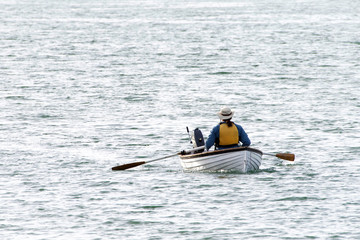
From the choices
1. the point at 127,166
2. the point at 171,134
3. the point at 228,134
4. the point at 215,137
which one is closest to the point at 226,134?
the point at 228,134

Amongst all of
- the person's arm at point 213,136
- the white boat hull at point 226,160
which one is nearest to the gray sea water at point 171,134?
the white boat hull at point 226,160

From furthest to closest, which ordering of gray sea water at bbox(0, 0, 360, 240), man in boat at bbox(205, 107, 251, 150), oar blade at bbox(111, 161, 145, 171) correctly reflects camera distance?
oar blade at bbox(111, 161, 145, 171) < man in boat at bbox(205, 107, 251, 150) < gray sea water at bbox(0, 0, 360, 240)

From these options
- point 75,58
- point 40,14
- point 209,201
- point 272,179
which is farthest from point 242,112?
point 40,14

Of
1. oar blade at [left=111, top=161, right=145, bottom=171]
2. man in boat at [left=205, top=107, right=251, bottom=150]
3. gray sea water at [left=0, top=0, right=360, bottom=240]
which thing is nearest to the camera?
gray sea water at [left=0, top=0, right=360, bottom=240]

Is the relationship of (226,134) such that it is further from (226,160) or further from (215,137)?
(226,160)

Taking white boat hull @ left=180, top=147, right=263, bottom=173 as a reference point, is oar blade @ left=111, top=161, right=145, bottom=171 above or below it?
below

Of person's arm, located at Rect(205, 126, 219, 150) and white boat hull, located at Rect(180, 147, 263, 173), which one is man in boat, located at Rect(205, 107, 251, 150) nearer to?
person's arm, located at Rect(205, 126, 219, 150)

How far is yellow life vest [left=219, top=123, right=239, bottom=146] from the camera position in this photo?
23.5m

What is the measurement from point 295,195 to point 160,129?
11941 millimetres

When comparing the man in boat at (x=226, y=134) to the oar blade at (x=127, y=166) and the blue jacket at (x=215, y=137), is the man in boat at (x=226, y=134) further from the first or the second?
the oar blade at (x=127, y=166)

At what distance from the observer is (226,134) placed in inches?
926

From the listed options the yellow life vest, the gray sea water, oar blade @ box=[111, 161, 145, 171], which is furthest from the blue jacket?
oar blade @ box=[111, 161, 145, 171]

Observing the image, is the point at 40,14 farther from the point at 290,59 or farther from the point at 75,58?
the point at 290,59

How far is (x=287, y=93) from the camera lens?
44.1 metres
